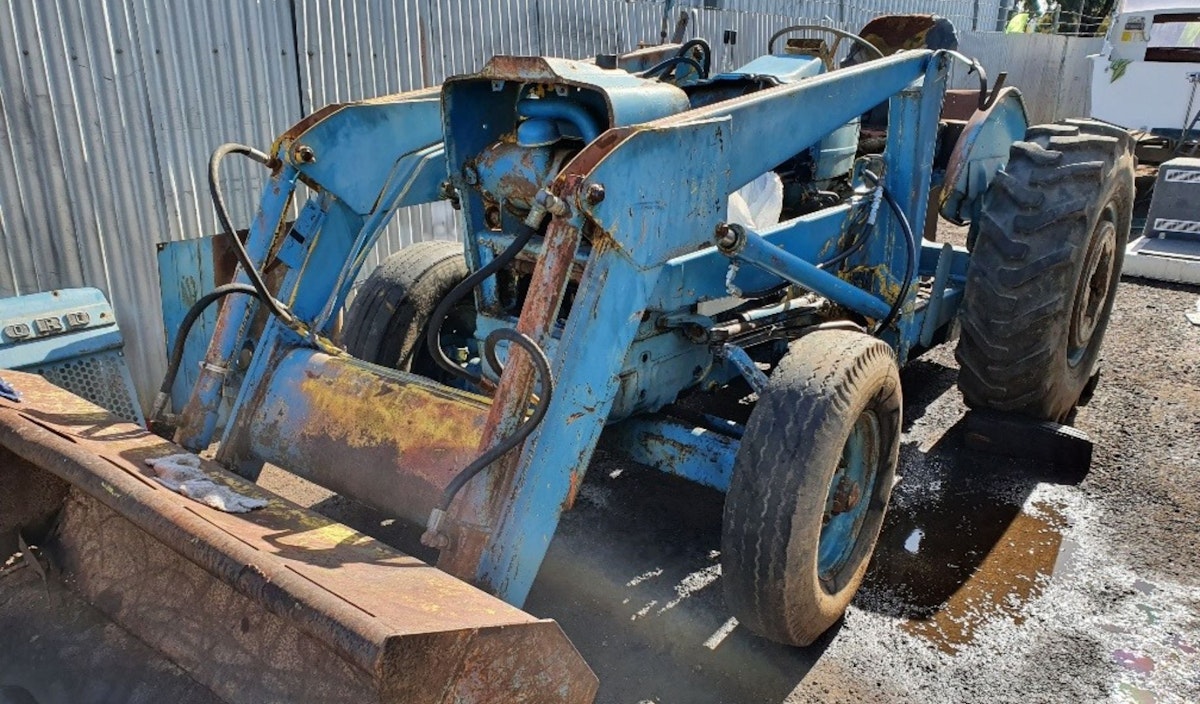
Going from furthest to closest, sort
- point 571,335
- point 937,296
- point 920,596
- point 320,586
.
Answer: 1. point 937,296
2. point 920,596
3. point 571,335
4. point 320,586

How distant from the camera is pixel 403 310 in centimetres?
409

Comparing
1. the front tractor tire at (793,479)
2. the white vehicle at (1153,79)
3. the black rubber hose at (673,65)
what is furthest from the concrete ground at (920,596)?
the white vehicle at (1153,79)

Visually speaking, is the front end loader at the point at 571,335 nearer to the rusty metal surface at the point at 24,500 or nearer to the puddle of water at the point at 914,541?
the rusty metal surface at the point at 24,500

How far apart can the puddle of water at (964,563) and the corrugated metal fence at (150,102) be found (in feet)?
12.7

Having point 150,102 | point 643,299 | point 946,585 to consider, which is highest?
point 150,102

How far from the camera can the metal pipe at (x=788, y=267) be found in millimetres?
2875

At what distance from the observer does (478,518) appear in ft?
7.86

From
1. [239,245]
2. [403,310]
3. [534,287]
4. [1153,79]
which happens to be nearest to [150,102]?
[403,310]

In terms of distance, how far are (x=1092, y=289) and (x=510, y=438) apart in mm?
3844

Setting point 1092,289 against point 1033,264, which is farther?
point 1092,289

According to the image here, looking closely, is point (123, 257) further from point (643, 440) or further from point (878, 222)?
point (878, 222)

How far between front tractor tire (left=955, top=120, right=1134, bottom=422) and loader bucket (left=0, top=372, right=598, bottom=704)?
275 cm

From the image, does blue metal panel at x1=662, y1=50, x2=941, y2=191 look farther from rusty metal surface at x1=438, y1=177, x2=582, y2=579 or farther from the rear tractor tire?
the rear tractor tire

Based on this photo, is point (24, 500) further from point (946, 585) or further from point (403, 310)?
point (946, 585)
